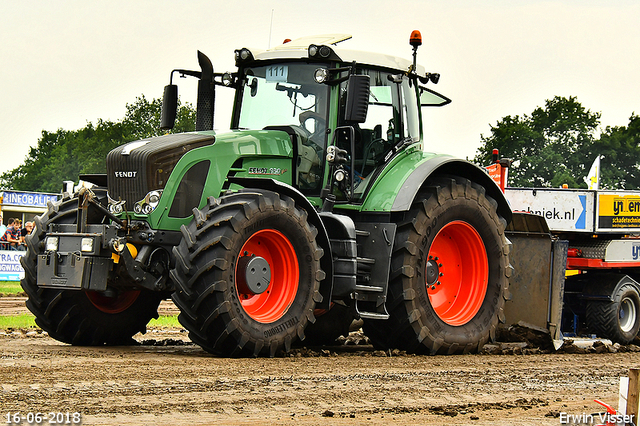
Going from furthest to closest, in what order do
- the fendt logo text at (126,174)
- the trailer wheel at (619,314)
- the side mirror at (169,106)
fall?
1. the trailer wheel at (619,314)
2. the side mirror at (169,106)
3. the fendt logo text at (126,174)

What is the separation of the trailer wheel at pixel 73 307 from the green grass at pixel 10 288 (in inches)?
406

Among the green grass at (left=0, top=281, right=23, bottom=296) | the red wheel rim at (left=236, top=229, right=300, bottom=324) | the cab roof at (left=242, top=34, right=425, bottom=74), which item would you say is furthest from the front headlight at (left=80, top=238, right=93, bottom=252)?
the green grass at (left=0, top=281, right=23, bottom=296)

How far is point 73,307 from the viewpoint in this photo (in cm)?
820

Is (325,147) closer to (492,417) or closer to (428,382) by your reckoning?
Result: (428,382)

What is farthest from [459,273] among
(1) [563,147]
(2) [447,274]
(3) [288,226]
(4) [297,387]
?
(1) [563,147]

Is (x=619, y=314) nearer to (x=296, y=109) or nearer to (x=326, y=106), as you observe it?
(x=326, y=106)

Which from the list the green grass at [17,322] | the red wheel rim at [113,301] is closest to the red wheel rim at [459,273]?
the red wheel rim at [113,301]

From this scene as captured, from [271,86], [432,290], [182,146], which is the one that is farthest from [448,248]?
[182,146]

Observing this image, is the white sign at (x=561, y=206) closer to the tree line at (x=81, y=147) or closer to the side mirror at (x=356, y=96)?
the side mirror at (x=356, y=96)

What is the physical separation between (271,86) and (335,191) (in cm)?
130

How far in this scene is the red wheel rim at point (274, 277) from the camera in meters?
7.58

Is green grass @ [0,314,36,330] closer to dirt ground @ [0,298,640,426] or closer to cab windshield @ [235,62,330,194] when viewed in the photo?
dirt ground @ [0,298,640,426]

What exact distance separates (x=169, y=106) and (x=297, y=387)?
3.95m

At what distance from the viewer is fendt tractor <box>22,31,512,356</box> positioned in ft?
24.0
